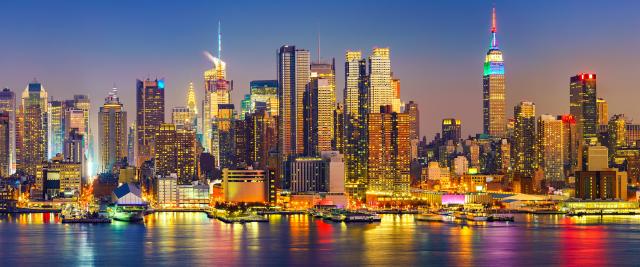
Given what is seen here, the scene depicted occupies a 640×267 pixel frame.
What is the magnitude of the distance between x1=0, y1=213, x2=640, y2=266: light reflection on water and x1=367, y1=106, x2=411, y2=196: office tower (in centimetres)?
6416

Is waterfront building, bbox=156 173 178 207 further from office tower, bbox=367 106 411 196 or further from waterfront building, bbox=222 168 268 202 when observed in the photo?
office tower, bbox=367 106 411 196

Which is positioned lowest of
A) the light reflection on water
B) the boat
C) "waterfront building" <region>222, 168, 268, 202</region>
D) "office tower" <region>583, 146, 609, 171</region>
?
the boat

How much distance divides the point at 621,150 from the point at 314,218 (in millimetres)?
80608

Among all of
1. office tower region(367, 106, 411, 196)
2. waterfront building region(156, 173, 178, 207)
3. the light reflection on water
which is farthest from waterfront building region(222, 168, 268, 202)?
the light reflection on water

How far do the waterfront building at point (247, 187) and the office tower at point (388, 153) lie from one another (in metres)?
23.2

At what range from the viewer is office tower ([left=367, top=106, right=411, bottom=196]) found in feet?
569

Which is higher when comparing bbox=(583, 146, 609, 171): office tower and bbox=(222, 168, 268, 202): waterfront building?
bbox=(583, 146, 609, 171): office tower

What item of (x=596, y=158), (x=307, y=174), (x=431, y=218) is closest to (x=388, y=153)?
(x=307, y=174)

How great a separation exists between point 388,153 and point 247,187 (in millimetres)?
29205

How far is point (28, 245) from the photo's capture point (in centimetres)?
7875

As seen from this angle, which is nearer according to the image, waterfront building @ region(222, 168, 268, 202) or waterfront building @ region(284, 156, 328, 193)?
waterfront building @ region(222, 168, 268, 202)

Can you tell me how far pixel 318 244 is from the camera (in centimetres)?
7912

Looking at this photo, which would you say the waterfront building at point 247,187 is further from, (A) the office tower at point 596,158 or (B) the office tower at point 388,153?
(A) the office tower at point 596,158

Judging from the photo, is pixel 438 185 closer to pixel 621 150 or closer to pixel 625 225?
pixel 621 150
